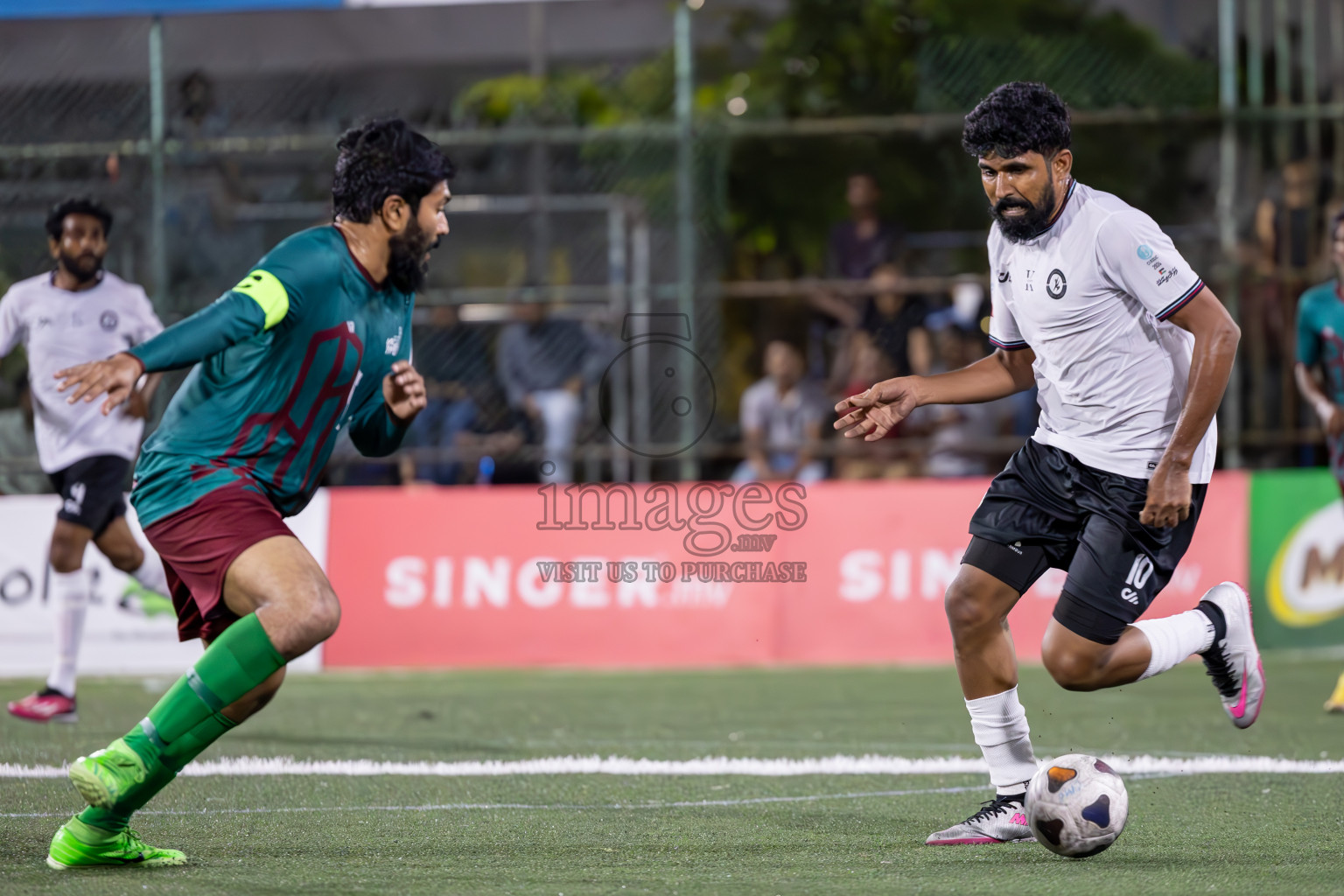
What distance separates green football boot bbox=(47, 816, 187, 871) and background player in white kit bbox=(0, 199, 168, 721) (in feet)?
14.2

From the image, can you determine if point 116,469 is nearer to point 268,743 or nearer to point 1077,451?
point 268,743

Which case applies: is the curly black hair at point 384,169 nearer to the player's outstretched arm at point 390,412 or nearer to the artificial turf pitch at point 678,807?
the player's outstretched arm at point 390,412

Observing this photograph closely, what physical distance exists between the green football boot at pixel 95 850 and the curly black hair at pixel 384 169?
191 cm

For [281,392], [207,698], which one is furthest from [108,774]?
[281,392]

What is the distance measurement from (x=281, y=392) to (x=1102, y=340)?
2.49 meters

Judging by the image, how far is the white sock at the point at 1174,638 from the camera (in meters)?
5.18

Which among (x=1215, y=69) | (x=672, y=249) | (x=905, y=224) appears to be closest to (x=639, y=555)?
(x=672, y=249)

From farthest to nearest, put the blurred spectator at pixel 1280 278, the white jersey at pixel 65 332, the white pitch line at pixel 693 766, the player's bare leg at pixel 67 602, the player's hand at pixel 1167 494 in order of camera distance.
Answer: the blurred spectator at pixel 1280 278, the white jersey at pixel 65 332, the player's bare leg at pixel 67 602, the white pitch line at pixel 693 766, the player's hand at pixel 1167 494

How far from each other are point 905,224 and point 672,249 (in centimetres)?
189

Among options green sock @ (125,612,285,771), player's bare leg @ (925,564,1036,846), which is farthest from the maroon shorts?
player's bare leg @ (925,564,1036,846)

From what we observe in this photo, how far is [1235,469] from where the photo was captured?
1260 centimetres

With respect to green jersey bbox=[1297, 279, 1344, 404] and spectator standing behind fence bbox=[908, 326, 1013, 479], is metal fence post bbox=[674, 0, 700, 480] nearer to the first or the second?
spectator standing behind fence bbox=[908, 326, 1013, 479]

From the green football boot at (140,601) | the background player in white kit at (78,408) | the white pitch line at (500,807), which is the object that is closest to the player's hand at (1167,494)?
the white pitch line at (500,807)

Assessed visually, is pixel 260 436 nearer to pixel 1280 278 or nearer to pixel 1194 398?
pixel 1194 398
